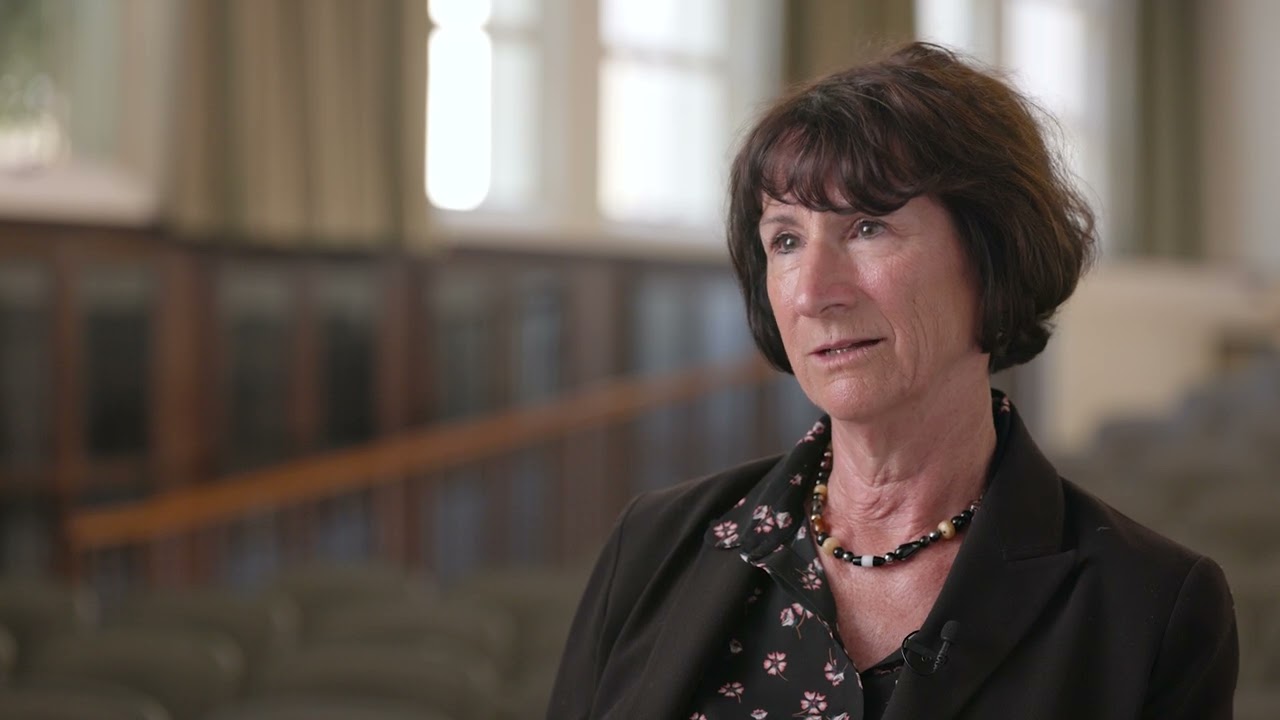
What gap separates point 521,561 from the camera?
6812mm

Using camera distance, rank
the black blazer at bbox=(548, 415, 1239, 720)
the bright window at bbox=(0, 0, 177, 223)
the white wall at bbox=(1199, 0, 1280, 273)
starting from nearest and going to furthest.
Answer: the black blazer at bbox=(548, 415, 1239, 720)
the bright window at bbox=(0, 0, 177, 223)
the white wall at bbox=(1199, 0, 1280, 273)

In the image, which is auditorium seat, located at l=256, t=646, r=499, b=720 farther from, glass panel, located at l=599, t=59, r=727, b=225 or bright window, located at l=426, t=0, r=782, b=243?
glass panel, located at l=599, t=59, r=727, b=225

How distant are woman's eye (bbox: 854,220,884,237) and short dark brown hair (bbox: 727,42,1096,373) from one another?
22 mm

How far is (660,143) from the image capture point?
304 inches

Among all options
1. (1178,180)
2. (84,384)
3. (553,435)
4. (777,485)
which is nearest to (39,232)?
(84,384)

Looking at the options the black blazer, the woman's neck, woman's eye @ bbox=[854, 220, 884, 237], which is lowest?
the black blazer

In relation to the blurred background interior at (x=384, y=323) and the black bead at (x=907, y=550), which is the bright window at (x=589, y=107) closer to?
the blurred background interior at (x=384, y=323)

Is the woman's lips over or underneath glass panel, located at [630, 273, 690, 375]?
over

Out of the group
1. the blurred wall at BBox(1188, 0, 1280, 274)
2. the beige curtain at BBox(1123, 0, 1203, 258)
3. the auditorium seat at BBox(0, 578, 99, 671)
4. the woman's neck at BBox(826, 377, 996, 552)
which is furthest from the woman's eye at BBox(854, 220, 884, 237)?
the blurred wall at BBox(1188, 0, 1280, 274)

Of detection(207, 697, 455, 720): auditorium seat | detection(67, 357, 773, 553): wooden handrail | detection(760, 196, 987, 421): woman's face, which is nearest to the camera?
detection(760, 196, 987, 421): woman's face

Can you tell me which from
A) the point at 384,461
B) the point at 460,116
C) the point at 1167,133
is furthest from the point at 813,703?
the point at 1167,133

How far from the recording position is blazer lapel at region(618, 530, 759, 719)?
133 cm

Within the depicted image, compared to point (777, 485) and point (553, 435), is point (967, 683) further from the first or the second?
point (553, 435)

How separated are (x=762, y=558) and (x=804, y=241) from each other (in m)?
0.31
